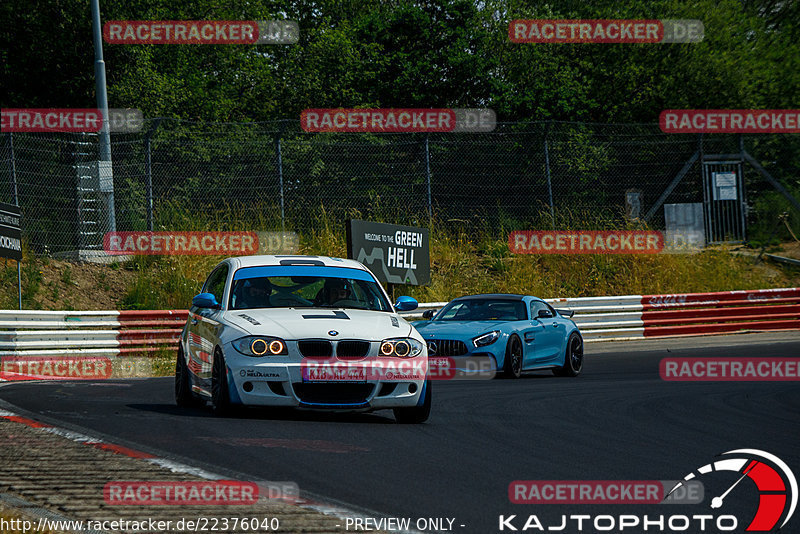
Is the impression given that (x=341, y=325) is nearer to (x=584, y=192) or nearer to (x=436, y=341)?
(x=436, y=341)

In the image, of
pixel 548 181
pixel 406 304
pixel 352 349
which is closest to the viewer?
pixel 352 349

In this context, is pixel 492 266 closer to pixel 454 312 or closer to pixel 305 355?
pixel 454 312

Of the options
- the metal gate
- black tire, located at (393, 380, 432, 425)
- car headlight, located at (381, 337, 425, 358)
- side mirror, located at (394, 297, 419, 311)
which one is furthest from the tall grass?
car headlight, located at (381, 337, 425, 358)

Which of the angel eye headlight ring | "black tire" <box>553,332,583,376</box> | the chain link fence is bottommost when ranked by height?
"black tire" <box>553,332,583,376</box>

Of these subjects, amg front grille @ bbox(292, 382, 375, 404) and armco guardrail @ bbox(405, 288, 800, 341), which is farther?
armco guardrail @ bbox(405, 288, 800, 341)

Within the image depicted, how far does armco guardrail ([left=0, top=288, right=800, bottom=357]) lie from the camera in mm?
18109

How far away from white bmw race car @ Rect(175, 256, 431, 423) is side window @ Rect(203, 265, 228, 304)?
1.12 ft

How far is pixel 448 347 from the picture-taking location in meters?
15.6

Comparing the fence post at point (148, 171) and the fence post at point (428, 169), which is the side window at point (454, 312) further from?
the fence post at point (148, 171)

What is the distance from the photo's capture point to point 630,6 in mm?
36312

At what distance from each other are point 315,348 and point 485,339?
620 centimetres

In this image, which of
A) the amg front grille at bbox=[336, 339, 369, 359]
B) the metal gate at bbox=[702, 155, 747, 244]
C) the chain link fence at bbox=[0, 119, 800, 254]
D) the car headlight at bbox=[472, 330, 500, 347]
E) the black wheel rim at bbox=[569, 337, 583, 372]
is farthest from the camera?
the metal gate at bbox=[702, 155, 747, 244]

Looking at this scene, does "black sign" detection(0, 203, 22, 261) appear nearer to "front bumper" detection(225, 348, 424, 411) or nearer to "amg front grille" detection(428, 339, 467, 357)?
"amg front grille" detection(428, 339, 467, 357)

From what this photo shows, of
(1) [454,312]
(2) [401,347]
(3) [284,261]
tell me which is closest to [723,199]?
(1) [454,312]
